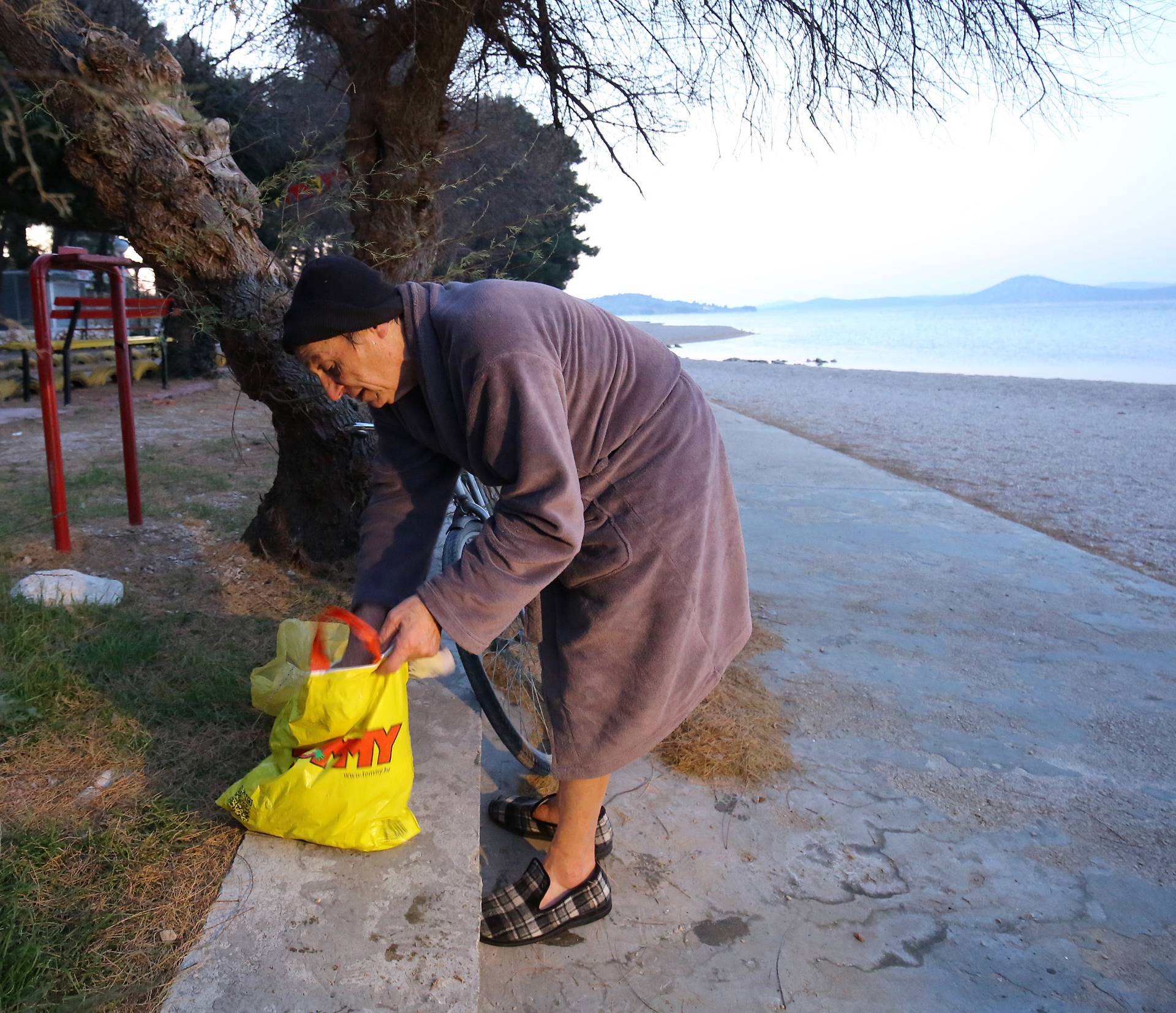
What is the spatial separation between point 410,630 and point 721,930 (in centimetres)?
125

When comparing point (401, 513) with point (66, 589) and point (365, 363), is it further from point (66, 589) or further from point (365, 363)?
point (66, 589)

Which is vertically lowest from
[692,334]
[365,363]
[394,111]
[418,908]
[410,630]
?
[692,334]

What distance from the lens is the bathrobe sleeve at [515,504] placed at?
1759mm

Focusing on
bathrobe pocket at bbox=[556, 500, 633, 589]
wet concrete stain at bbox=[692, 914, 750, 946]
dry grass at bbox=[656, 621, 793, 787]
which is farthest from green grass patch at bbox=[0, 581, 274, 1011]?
dry grass at bbox=[656, 621, 793, 787]

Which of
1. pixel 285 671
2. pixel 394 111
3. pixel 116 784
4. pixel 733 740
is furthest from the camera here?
pixel 394 111

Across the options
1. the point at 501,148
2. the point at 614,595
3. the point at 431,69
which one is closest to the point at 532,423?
the point at 614,595

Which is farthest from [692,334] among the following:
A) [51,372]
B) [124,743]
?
[124,743]

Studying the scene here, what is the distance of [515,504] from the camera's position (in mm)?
1806

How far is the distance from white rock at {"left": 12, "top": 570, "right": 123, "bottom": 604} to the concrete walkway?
1.74 metres

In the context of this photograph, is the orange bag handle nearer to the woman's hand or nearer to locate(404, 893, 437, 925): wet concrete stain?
the woman's hand

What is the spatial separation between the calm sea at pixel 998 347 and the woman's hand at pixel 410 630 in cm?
2655

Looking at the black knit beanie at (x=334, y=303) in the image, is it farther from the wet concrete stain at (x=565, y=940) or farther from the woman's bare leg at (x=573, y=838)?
the wet concrete stain at (x=565, y=940)

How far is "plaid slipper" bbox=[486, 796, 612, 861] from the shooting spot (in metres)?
2.66

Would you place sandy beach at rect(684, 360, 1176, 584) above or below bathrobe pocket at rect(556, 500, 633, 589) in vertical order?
below
